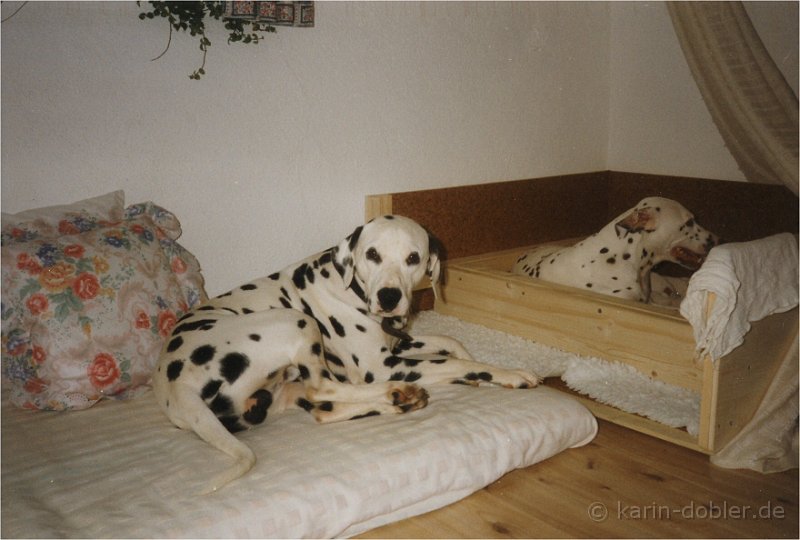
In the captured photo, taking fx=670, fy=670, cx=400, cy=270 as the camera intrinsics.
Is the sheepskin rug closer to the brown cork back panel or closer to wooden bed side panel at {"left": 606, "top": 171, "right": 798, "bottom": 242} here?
the brown cork back panel

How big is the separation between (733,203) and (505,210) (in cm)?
154

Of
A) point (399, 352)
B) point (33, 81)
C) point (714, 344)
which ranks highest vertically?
point (33, 81)

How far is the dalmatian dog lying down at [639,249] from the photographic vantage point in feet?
11.8

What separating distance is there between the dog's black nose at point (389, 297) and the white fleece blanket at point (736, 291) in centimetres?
114

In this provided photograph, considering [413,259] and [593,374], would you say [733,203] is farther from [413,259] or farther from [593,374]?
[413,259]

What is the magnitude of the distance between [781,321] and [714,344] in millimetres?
509

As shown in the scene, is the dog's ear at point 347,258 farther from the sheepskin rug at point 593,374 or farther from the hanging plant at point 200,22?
the hanging plant at point 200,22

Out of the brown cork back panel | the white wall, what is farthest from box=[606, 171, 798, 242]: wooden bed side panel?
the white wall

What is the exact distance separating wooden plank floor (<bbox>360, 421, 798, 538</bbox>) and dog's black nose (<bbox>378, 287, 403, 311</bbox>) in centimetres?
75

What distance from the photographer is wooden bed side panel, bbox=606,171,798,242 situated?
4.36 meters

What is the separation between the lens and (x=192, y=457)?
2.20 meters

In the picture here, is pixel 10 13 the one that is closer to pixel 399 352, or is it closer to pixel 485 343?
pixel 399 352

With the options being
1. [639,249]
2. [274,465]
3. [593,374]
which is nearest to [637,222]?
[639,249]

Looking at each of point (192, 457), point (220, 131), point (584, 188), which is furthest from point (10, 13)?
point (584, 188)
